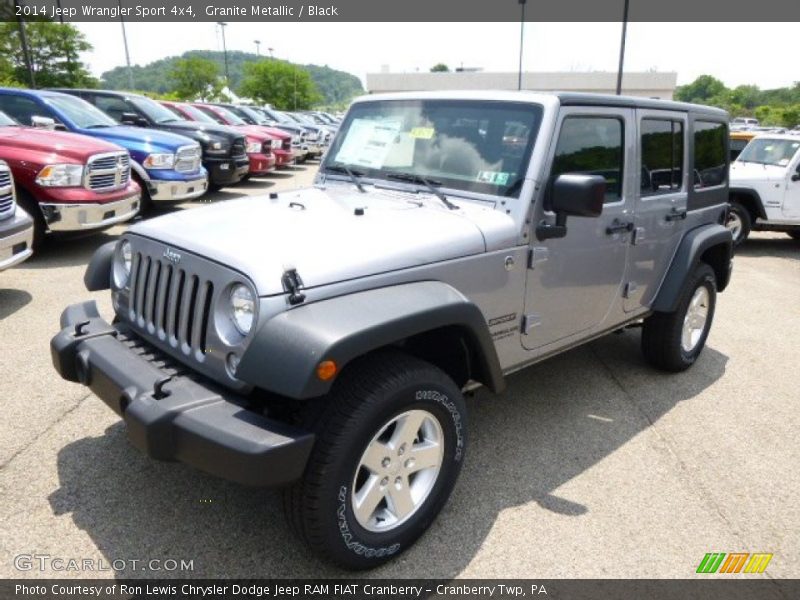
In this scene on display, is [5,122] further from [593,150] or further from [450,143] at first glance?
[593,150]

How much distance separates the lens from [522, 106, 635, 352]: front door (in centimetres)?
323

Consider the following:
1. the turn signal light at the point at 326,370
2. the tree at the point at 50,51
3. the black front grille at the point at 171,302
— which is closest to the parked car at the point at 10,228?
the black front grille at the point at 171,302

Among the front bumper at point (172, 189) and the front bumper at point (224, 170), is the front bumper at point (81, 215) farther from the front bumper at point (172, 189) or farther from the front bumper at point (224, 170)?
the front bumper at point (224, 170)

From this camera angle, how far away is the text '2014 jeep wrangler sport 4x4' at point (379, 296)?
221 centimetres

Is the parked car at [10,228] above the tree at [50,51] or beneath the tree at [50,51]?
beneath

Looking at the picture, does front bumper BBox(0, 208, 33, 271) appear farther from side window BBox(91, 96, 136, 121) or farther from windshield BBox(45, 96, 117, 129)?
side window BBox(91, 96, 136, 121)

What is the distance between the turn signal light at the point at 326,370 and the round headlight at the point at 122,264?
1.44m

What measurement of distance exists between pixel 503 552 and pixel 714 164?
3.56 metres

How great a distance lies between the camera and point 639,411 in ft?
13.5

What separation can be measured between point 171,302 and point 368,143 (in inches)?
66.3

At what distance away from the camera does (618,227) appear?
3.71 meters

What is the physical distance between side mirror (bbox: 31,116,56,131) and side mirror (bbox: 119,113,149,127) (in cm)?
233

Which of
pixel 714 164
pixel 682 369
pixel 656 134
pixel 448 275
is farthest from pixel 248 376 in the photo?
pixel 714 164

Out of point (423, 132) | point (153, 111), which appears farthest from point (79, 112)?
point (423, 132)
